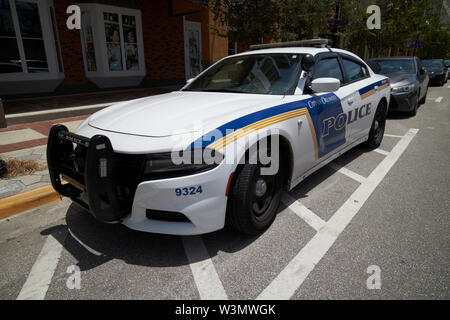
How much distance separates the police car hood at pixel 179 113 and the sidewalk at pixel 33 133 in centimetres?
145

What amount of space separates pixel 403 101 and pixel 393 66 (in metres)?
1.86

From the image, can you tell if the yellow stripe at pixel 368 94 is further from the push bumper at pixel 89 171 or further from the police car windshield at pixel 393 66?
the police car windshield at pixel 393 66

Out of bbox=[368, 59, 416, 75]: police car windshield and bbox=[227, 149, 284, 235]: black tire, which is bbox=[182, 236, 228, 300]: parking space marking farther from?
bbox=[368, 59, 416, 75]: police car windshield

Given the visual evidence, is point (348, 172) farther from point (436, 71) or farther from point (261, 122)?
point (436, 71)

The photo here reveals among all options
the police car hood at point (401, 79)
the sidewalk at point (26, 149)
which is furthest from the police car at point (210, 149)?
the police car hood at point (401, 79)

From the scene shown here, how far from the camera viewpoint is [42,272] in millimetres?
2268

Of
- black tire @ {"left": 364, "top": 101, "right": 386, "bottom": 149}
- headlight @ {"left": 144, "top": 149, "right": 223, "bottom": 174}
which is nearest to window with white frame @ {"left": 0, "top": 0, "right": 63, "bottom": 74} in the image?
headlight @ {"left": 144, "top": 149, "right": 223, "bottom": 174}

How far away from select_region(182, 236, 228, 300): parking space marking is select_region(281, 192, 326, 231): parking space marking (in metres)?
1.07

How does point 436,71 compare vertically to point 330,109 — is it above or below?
above

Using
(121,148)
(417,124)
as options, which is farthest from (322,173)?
(417,124)

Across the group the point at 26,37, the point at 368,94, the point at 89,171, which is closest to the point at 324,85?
the point at 368,94
